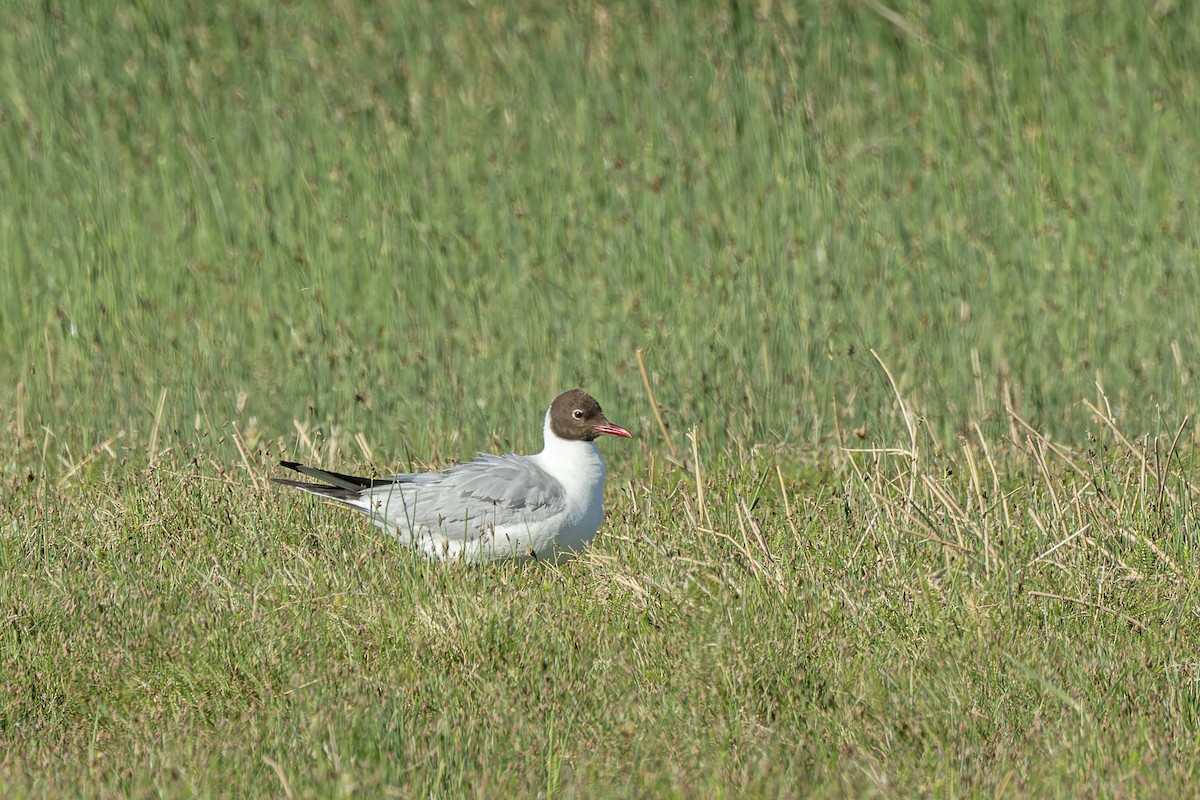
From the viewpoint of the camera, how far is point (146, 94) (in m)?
10.4

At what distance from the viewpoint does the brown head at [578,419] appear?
252 inches

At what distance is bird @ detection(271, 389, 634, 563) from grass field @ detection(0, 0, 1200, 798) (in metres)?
0.15

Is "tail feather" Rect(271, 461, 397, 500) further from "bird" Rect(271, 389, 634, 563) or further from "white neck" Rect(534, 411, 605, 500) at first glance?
"white neck" Rect(534, 411, 605, 500)

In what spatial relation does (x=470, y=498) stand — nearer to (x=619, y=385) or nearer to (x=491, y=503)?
(x=491, y=503)

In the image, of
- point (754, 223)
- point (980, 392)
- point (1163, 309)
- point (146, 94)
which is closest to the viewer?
point (980, 392)

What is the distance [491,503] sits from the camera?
603cm

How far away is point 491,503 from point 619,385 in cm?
204

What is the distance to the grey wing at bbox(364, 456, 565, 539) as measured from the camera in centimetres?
600

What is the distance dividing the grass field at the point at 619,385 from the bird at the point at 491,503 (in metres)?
0.15

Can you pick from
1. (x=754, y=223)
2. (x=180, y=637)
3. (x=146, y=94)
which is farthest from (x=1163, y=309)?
(x=146, y=94)

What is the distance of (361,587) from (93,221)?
16.0 feet

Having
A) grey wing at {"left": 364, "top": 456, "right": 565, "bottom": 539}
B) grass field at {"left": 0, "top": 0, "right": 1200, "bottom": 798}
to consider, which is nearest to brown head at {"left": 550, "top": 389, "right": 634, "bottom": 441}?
Result: grey wing at {"left": 364, "top": 456, "right": 565, "bottom": 539}

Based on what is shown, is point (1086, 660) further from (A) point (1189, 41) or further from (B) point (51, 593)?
(A) point (1189, 41)

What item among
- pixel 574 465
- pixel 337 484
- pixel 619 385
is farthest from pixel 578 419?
pixel 619 385
